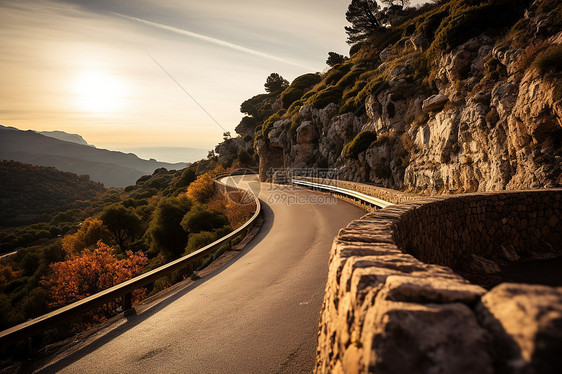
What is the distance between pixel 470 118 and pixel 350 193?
728 cm

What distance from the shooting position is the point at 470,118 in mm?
12180

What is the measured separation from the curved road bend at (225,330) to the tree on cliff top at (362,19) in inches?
1898

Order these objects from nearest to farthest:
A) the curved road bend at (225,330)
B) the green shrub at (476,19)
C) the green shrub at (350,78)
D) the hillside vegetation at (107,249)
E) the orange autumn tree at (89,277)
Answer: the curved road bend at (225,330)
the green shrub at (476,19)
the hillside vegetation at (107,249)
the orange autumn tree at (89,277)
the green shrub at (350,78)

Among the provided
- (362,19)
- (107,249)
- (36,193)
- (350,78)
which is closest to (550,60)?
(350,78)

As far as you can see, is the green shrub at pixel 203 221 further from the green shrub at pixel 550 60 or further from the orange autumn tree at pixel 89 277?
the green shrub at pixel 550 60

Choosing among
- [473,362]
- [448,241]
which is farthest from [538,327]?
[448,241]

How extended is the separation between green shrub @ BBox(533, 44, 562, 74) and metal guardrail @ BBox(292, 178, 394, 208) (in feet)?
23.1

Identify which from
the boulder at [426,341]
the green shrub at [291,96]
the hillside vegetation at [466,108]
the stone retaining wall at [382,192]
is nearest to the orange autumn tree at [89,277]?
the stone retaining wall at [382,192]

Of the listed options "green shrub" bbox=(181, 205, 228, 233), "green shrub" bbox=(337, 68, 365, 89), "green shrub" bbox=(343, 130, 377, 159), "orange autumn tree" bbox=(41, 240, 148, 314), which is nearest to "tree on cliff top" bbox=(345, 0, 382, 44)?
"green shrub" bbox=(337, 68, 365, 89)

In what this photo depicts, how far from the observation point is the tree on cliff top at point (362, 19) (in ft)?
141

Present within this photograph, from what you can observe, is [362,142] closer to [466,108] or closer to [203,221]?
[466,108]

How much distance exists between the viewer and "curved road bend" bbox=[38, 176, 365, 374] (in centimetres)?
341

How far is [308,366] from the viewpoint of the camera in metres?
3.22

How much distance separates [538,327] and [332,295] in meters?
1.66
